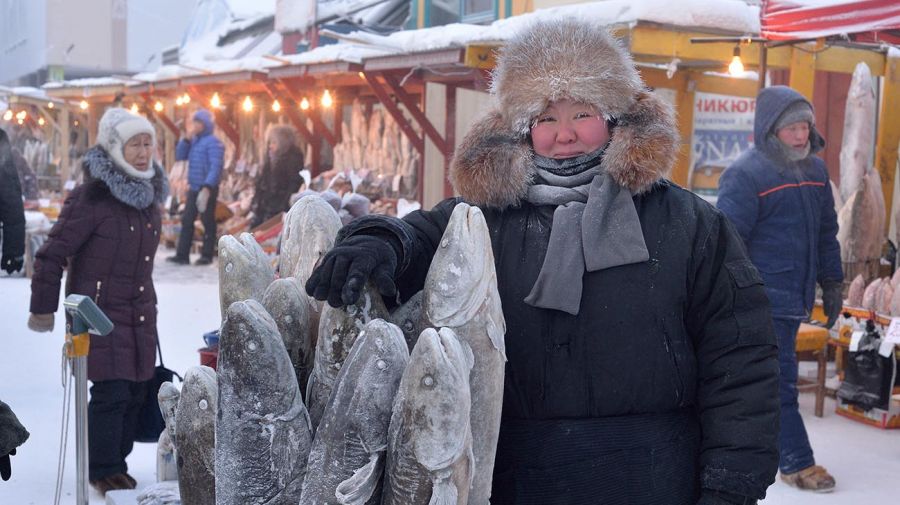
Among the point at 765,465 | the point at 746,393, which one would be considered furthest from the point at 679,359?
the point at 765,465

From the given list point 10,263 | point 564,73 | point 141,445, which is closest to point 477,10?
point 10,263

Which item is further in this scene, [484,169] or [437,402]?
[484,169]

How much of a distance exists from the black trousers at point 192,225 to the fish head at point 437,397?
1047 cm

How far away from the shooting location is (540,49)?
2049mm

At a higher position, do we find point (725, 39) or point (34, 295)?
point (725, 39)

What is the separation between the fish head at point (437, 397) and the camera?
1.48m

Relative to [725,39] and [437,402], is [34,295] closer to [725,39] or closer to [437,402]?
[437,402]

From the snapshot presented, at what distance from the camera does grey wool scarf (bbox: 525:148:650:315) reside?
1871 millimetres

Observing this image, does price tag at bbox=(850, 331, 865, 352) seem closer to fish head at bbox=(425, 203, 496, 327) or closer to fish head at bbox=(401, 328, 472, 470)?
fish head at bbox=(425, 203, 496, 327)

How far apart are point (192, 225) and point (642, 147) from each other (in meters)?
10.7

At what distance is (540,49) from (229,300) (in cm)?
83

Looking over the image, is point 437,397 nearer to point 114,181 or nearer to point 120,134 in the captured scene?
point 114,181

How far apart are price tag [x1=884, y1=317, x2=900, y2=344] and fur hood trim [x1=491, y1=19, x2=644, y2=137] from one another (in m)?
3.36

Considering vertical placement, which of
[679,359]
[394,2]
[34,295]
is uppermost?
[394,2]
